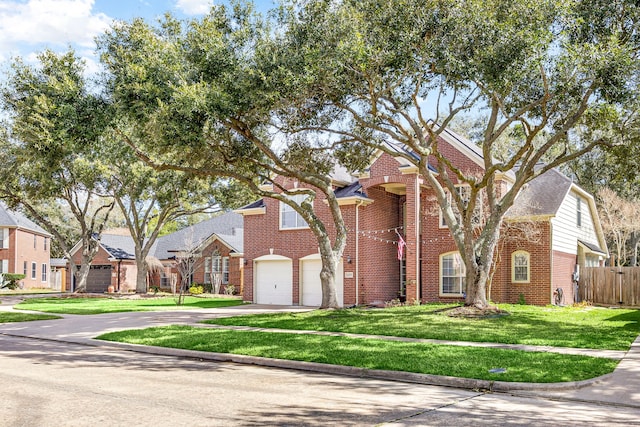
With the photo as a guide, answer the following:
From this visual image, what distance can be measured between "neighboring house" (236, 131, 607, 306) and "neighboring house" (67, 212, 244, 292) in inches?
397

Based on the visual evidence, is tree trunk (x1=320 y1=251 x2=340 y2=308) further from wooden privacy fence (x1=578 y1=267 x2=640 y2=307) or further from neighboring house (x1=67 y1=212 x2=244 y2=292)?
neighboring house (x1=67 y1=212 x2=244 y2=292)

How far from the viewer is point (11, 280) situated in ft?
161

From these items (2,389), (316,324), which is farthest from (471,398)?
(316,324)

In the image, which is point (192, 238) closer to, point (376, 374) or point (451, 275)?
point (451, 275)

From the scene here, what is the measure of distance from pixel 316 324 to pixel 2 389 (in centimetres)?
915

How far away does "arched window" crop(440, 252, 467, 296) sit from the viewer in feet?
82.4

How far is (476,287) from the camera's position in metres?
18.8

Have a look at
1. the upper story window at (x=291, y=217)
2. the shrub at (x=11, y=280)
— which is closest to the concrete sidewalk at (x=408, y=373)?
the upper story window at (x=291, y=217)

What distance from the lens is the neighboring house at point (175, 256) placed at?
39.8 metres

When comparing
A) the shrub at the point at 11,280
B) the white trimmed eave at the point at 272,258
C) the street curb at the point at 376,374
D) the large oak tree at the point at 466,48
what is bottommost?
the shrub at the point at 11,280

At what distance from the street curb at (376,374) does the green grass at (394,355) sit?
0.62ft

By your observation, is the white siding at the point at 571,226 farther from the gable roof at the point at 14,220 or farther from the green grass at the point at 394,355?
the gable roof at the point at 14,220

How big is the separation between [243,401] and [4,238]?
50.4 m

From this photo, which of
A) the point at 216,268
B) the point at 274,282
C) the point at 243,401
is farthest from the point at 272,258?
the point at 243,401
